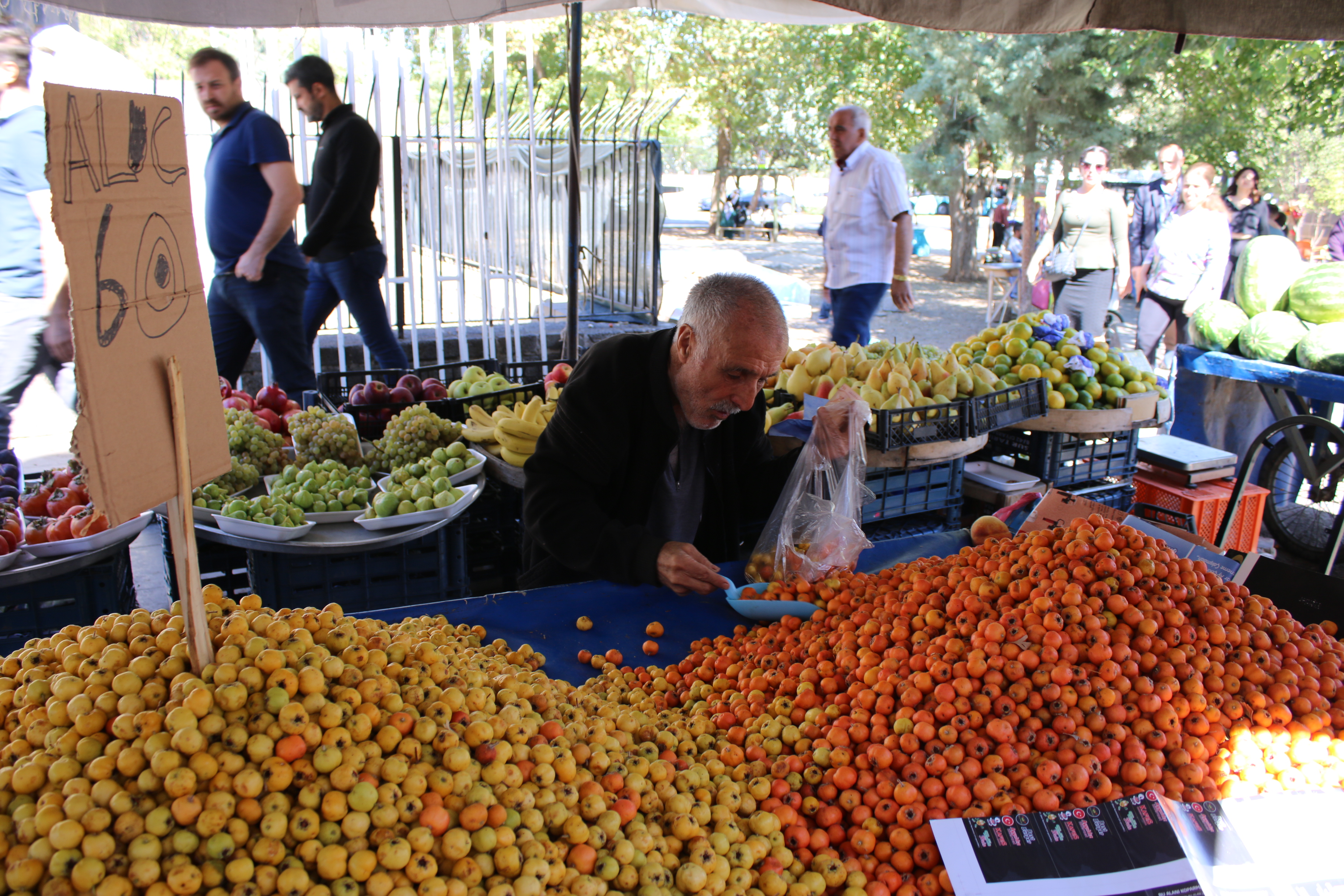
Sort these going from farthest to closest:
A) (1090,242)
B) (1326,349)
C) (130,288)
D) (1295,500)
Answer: (1090,242)
(1295,500)
(1326,349)
(130,288)

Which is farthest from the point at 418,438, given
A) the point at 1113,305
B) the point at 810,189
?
the point at 810,189

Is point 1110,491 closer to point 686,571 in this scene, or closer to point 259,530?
point 686,571

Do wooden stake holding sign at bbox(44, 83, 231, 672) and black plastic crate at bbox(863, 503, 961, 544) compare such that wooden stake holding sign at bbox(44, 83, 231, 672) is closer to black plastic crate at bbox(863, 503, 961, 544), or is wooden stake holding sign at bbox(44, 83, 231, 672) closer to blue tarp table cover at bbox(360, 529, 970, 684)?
blue tarp table cover at bbox(360, 529, 970, 684)

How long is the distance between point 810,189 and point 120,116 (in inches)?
1964

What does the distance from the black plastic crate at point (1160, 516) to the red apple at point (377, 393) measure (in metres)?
3.04

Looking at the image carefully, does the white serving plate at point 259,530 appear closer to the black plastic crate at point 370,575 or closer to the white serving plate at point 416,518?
the black plastic crate at point 370,575

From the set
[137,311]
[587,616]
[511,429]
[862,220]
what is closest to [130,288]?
[137,311]

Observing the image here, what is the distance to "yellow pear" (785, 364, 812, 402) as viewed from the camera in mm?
3775

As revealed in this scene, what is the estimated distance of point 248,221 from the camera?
13.8 ft

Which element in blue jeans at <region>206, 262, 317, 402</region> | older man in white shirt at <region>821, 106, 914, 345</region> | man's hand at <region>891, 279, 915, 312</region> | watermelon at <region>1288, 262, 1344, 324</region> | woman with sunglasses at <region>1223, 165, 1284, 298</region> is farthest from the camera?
woman with sunglasses at <region>1223, 165, 1284, 298</region>

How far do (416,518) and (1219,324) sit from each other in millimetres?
4860

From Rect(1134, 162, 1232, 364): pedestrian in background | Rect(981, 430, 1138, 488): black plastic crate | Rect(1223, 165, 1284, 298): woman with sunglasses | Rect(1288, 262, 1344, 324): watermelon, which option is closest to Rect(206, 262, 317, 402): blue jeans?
Rect(981, 430, 1138, 488): black plastic crate

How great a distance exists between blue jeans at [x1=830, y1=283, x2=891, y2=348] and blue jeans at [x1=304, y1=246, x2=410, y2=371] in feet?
9.21

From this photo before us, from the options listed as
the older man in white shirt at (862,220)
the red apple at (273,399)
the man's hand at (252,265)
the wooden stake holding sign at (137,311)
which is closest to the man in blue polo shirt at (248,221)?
the man's hand at (252,265)
